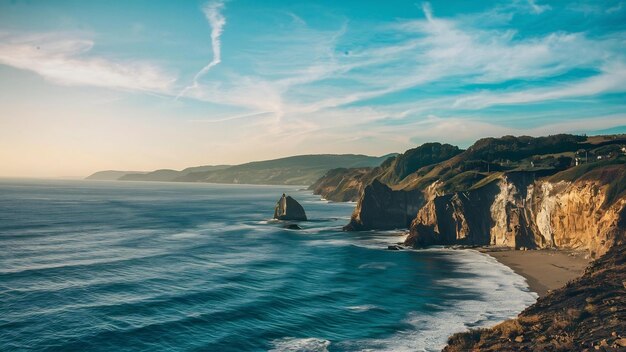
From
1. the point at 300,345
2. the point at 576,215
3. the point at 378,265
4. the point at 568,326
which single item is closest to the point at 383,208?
the point at 378,265

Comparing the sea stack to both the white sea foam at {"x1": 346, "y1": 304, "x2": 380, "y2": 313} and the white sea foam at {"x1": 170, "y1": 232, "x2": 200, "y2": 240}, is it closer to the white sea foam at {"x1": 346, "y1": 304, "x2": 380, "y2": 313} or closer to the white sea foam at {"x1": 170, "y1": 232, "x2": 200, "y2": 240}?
the white sea foam at {"x1": 170, "y1": 232, "x2": 200, "y2": 240}

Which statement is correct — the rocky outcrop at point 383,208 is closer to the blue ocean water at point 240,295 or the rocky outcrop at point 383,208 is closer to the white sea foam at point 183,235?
the blue ocean water at point 240,295

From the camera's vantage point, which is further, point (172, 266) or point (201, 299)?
point (172, 266)

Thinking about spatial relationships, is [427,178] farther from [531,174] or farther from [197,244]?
[197,244]

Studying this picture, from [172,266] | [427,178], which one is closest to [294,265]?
[172,266]

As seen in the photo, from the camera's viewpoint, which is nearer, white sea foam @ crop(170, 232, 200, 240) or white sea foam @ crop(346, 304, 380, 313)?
white sea foam @ crop(346, 304, 380, 313)

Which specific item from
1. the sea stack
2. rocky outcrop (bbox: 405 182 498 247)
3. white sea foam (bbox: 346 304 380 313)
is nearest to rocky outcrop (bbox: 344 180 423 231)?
rocky outcrop (bbox: 405 182 498 247)
